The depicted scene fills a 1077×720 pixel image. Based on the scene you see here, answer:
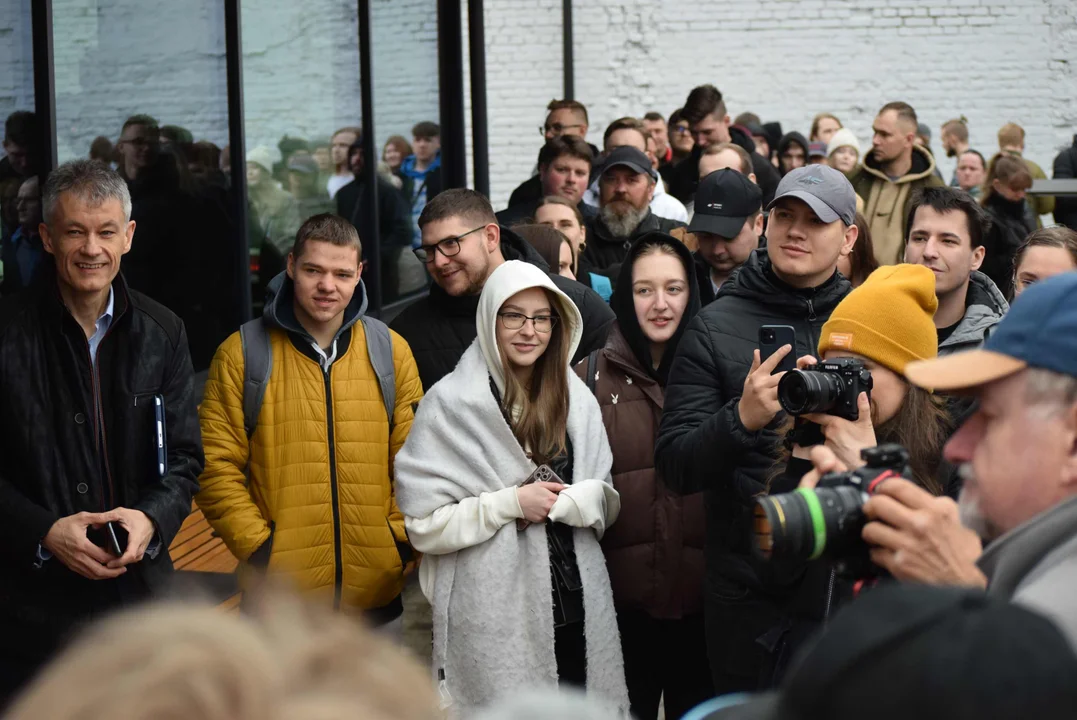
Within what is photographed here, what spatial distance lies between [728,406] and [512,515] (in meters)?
0.70

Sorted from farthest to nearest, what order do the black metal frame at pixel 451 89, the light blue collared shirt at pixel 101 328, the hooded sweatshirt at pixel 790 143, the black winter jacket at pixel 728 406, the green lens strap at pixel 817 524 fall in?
the hooded sweatshirt at pixel 790 143, the black metal frame at pixel 451 89, the light blue collared shirt at pixel 101 328, the black winter jacket at pixel 728 406, the green lens strap at pixel 817 524

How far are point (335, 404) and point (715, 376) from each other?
3.61ft

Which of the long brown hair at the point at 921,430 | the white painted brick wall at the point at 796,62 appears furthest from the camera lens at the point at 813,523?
the white painted brick wall at the point at 796,62

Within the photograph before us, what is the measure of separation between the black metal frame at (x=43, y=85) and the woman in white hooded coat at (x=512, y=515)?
1701mm

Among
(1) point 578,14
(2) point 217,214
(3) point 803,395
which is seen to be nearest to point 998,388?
(3) point 803,395

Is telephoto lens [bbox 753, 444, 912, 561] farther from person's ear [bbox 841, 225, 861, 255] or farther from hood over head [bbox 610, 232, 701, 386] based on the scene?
hood over head [bbox 610, 232, 701, 386]

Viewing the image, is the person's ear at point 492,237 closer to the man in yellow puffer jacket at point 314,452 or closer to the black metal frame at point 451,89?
the man in yellow puffer jacket at point 314,452

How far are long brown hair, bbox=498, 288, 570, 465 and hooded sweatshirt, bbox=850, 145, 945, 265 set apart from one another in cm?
321

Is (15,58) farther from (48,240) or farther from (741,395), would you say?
(741,395)

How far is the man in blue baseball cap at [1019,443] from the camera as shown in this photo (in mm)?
1543

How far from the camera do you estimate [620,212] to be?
6562mm

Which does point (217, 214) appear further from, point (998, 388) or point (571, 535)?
point (998, 388)

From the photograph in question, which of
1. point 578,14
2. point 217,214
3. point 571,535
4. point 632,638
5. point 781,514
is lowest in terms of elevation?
point 632,638

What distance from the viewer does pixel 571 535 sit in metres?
3.47
